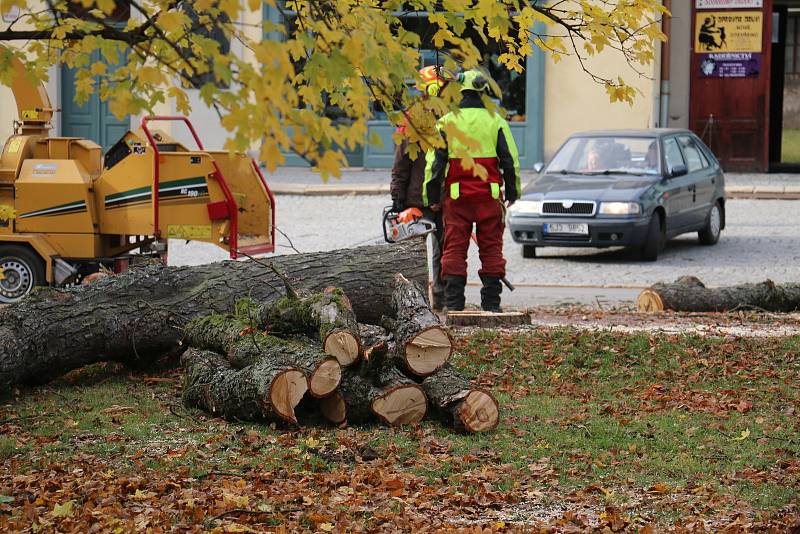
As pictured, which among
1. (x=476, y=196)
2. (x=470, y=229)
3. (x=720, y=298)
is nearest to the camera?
(x=476, y=196)

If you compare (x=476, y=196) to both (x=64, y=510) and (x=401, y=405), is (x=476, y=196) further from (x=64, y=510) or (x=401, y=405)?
(x=64, y=510)

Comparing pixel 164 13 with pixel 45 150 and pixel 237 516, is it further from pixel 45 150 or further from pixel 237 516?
pixel 45 150

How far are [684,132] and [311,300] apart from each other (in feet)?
35.6

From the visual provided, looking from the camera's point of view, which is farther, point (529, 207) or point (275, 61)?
point (529, 207)

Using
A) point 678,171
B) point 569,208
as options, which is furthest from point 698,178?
point 569,208

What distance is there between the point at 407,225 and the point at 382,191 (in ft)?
38.5

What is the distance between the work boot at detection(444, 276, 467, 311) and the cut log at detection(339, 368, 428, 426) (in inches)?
143

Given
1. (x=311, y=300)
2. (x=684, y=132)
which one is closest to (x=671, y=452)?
(x=311, y=300)

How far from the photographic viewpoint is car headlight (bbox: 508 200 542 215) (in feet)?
50.4

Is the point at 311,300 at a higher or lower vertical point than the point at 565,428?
higher

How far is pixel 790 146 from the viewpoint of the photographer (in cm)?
3391

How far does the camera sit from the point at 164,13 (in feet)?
16.2

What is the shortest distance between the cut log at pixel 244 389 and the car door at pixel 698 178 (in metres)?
10.0

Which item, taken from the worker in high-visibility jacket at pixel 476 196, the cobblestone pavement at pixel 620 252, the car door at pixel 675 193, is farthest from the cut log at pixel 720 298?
the car door at pixel 675 193
